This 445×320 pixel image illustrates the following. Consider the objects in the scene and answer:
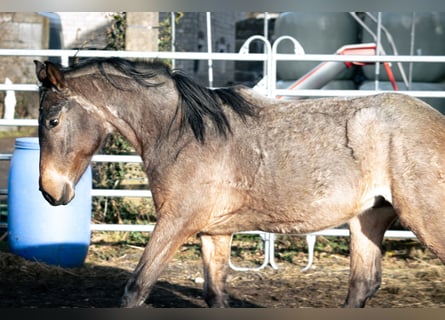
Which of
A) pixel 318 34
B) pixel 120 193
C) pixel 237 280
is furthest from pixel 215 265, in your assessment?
pixel 318 34

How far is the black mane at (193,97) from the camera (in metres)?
4.79

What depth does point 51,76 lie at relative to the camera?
4.67 m

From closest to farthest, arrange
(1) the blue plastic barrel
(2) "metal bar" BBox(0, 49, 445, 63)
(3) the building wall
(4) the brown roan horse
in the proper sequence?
(4) the brown roan horse < (1) the blue plastic barrel < (2) "metal bar" BBox(0, 49, 445, 63) < (3) the building wall

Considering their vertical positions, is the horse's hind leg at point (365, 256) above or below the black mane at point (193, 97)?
below

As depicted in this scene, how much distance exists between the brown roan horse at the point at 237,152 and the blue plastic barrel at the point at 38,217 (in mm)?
1951

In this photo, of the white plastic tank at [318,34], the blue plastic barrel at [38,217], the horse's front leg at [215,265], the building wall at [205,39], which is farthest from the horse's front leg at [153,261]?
the building wall at [205,39]

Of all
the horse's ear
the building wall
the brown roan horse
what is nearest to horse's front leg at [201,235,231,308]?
the brown roan horse

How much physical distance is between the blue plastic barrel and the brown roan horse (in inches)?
76.8

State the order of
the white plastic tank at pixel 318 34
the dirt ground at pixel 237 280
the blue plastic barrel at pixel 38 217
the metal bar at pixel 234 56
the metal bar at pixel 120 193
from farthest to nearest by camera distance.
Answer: the white plastic tank at pixel 318 34, the metal bar at pixel 120 193, the metal bar at pixel 234 56, the blue plastic barrel at pixel 38 217, the dirt ground at pixel 237 280

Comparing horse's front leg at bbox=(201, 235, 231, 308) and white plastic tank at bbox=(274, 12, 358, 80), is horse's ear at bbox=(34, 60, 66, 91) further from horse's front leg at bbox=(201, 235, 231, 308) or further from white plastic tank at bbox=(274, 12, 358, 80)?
white plastic tank at bbox=(274, 12, 358, 80)

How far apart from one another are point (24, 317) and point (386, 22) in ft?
28.2

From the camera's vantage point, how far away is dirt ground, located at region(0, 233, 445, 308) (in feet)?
19.1

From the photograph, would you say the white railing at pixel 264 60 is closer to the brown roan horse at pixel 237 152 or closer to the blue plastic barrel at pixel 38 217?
the blue plastic barrel at pixel 38 217

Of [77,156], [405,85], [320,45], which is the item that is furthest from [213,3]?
[320,45]
